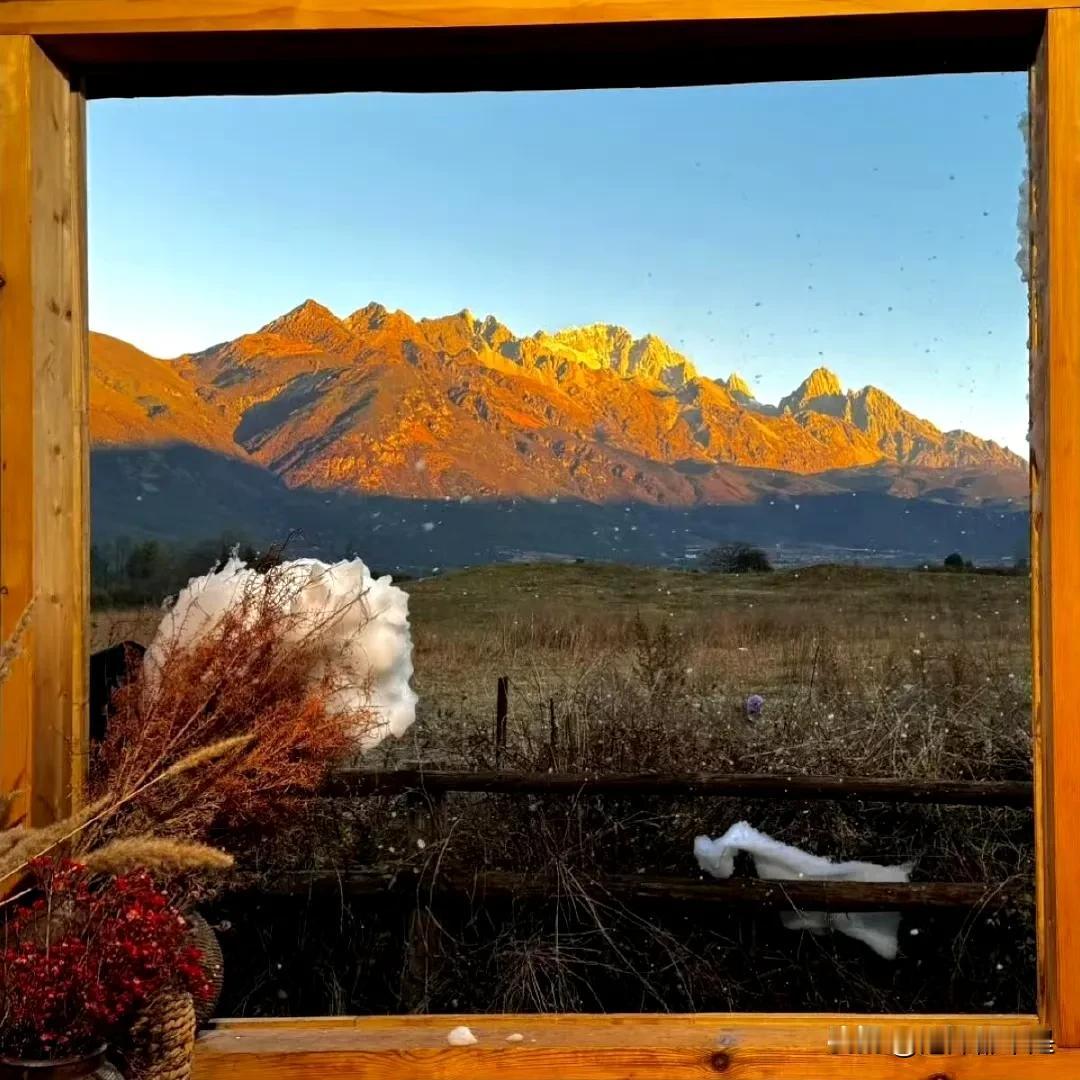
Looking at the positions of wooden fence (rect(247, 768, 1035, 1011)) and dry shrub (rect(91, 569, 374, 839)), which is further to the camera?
wooden fence (rect(247, 768, 1035, 1011))

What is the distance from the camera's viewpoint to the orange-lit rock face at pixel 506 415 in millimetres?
2525

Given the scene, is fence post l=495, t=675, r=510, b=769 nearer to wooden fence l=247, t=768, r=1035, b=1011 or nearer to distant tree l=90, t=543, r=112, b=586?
wooden fence l=247, t=768, r=1035, b=1011

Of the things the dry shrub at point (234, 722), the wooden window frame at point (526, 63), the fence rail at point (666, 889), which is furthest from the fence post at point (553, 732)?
the wooden window frame at point (526, 63)

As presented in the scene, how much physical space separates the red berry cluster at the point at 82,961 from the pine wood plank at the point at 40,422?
229mm

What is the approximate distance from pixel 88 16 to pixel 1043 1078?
2.33 m

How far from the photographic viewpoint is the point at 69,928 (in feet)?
5.53

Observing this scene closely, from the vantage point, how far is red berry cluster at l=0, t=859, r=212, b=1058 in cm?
158

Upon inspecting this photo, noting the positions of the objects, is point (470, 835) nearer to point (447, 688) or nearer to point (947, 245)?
point (447, 688)

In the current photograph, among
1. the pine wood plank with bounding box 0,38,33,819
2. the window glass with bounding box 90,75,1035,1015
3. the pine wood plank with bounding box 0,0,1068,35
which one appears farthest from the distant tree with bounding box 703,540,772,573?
the pine wood plank with bounding box 0,38,33,819

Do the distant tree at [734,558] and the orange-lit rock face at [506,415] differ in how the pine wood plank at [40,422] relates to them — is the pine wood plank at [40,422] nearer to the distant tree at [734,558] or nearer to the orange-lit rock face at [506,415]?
the orange-lit rock face at [506,415]

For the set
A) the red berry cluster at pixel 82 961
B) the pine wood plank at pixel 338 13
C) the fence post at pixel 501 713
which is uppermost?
the pine wood plank at pixel 338 13

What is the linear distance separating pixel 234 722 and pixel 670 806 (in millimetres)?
1034

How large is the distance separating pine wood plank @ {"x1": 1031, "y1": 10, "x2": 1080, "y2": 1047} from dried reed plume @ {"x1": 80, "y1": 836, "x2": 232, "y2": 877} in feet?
4.23

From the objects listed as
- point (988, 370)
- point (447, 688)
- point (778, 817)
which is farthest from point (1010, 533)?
point (447, 688)
